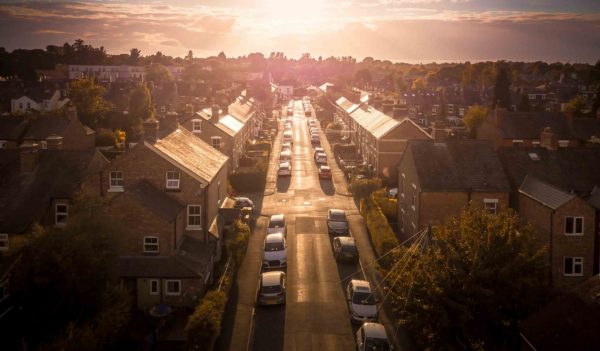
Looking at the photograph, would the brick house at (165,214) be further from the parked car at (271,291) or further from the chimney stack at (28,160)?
the chimney stack at (28,160)

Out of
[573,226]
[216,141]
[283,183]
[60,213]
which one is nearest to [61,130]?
[216,141]

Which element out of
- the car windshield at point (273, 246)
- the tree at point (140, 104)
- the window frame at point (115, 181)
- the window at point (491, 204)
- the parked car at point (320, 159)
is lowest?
the car windshield at point (273, 246)

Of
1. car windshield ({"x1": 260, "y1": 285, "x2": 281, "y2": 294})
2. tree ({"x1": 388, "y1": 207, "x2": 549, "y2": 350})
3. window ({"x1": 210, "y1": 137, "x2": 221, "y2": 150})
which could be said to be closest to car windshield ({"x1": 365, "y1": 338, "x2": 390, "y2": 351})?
tree ({"x1": 388, "y1": 207, "x2": 549, "y2": 350})

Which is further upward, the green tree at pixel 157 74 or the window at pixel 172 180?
the green tree at pixel 157 74

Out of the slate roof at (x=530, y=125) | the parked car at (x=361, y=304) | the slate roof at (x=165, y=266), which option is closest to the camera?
the parked car at (x=361, y=304)

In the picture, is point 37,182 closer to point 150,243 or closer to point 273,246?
point 150,243

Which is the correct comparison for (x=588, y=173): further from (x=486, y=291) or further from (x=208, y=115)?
(x=208, y=115)

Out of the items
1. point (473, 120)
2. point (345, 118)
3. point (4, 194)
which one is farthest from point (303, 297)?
point (345, 118)

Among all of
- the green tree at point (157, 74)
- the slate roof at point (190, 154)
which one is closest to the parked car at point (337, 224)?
the slate roof at point (190, 154)

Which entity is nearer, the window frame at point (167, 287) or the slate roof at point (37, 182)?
A: the window frame at point (167, 287)
